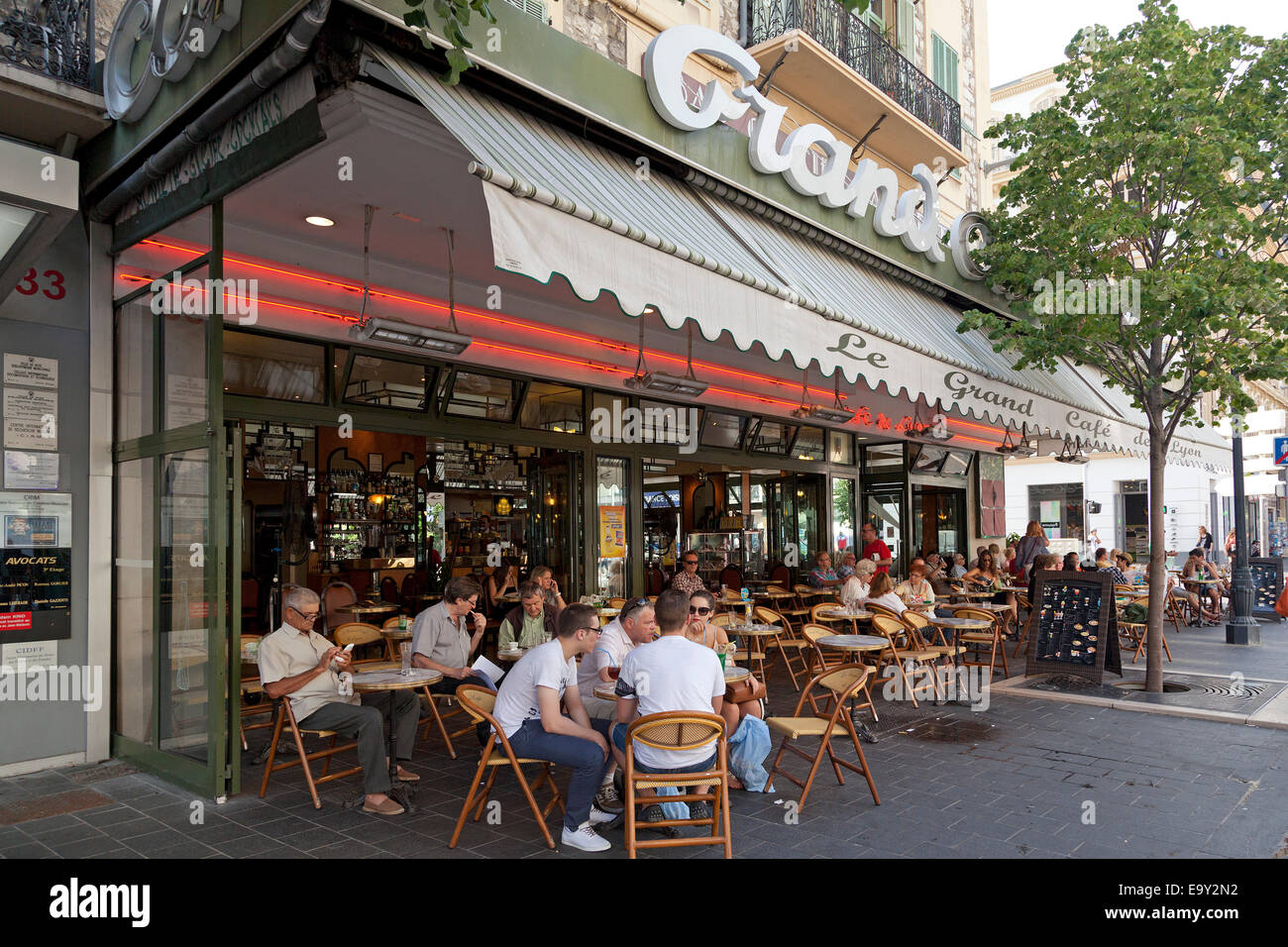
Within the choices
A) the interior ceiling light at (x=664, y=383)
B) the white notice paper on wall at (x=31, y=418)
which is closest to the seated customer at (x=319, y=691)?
the white notice paper on wall at (x=31, y=418)

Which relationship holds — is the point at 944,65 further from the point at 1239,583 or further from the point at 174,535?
the point at 174,535

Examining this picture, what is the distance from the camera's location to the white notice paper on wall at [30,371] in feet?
18.6

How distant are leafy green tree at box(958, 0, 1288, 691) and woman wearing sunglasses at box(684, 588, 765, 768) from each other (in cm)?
429

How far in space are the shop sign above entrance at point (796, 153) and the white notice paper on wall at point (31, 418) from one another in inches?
181

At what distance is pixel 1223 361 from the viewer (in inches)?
301

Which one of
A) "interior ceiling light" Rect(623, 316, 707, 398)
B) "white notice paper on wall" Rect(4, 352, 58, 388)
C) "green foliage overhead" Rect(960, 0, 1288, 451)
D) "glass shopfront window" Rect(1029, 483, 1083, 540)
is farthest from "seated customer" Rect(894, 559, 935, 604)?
"glass shopfront window" Rect(1029, 483, 1083, 540)

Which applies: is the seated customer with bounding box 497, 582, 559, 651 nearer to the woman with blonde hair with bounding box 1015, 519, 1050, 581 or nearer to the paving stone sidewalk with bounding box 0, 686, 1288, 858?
the paving stone sidewalk with bounding box 0, 686, 1288, 858

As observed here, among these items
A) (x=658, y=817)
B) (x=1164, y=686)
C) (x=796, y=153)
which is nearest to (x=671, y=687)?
(x=658, y=817)

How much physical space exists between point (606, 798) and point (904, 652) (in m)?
3.77

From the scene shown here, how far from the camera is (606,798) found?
4805 millimetres

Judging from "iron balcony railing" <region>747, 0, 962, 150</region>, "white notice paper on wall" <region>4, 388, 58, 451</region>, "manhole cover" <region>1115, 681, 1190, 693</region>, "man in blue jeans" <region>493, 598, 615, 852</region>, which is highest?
"iron balcony railing" <region>747, 0, 962, 150</region>

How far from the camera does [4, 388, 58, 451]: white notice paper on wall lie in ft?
18.6

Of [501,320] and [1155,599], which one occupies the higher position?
[501,320]

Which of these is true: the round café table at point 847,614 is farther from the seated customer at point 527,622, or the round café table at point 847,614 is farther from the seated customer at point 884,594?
the seated customer at point 527,622
